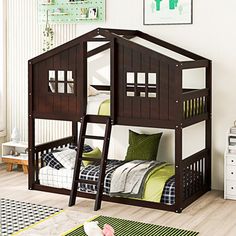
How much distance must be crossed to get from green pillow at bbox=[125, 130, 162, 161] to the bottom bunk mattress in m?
0.14

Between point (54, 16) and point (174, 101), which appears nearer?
point (174, 101)

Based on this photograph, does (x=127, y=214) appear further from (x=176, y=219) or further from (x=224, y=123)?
(x=224, y=123)

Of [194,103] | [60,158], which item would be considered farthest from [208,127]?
[60,158]

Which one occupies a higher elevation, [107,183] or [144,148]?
[144,148]

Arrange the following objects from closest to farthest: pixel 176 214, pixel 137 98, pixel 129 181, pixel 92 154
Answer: pixel 176 214, pixel 137 98, pixel 129 181, pixel 92 154

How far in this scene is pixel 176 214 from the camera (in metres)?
4.74

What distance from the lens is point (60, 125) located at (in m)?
6.30

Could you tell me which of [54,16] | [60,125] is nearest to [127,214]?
[60,125]

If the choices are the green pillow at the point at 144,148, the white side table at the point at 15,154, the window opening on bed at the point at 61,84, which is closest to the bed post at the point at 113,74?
the window opening on bed at the point at 61,84

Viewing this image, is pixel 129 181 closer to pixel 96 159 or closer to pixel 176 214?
pixel 96 159

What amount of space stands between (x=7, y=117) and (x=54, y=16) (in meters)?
1.35

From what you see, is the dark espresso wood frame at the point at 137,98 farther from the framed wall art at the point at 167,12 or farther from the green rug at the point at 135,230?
the green rug at the point at 135,230

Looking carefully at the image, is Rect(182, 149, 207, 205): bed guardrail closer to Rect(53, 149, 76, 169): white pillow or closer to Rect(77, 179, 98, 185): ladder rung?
Rect(77, 179, 98, 185): ladder rung

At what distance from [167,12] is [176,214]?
2.00 meters
